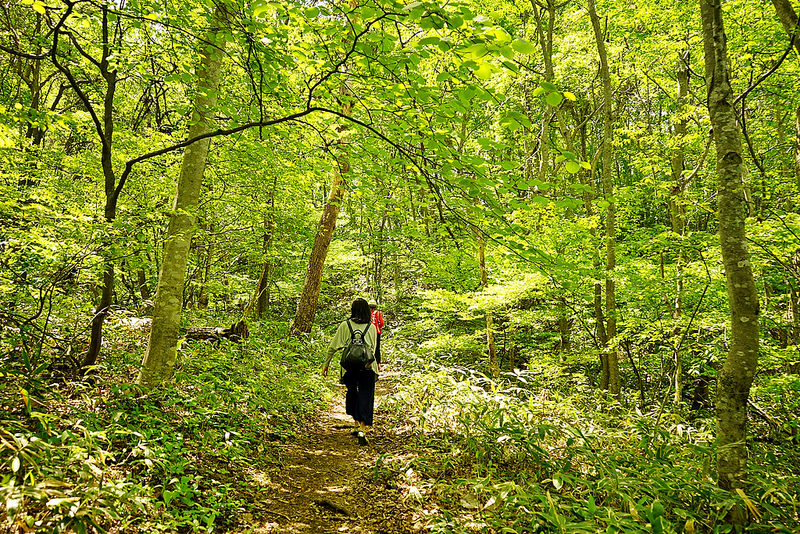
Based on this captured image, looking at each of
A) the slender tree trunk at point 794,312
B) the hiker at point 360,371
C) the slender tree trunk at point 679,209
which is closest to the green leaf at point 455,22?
the hiker at point 360,371

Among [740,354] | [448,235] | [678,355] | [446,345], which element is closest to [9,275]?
[448,235]

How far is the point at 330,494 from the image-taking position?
13.1 ft

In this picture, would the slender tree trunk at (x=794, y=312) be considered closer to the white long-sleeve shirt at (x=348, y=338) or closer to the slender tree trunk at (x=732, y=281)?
the slender tree trunk at (x=732, y=281)

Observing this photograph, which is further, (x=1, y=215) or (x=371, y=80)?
(x=1, y=215)

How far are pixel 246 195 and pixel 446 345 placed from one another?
5.98 m

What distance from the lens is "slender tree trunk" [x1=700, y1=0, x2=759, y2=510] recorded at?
2.96 meters

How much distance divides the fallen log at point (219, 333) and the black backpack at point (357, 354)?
3387mm

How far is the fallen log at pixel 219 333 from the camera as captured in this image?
7910 millimetres

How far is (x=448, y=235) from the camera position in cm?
353

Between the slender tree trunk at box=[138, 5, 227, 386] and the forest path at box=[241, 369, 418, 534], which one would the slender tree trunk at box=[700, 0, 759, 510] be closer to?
the forest path at box=[241, 369, 418, 534]

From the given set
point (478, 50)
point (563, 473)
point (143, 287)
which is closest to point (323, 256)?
point (143, 287)

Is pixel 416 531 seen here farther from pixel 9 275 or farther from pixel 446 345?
pixel 446 345

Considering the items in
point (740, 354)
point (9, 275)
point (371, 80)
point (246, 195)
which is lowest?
point (740, 354)

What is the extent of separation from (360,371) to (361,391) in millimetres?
319
